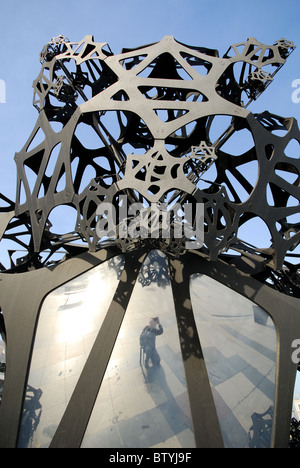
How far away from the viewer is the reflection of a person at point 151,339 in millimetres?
8802

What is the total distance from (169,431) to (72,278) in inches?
187

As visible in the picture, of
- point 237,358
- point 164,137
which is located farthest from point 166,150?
point 237,358

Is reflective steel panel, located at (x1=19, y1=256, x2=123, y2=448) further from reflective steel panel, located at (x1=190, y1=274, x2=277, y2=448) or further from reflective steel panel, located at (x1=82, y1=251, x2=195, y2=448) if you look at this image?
reflective steel panel, located at (x1=190, y1=274, x2=277, y2=448)

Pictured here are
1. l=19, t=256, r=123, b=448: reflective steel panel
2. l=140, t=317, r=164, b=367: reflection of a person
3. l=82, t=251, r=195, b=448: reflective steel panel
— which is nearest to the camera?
l=82, t=251, r=195, b=448: reflective steel panel

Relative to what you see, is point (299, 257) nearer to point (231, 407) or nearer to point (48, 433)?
point (231, 407)

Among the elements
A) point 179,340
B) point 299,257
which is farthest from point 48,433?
point 299,257

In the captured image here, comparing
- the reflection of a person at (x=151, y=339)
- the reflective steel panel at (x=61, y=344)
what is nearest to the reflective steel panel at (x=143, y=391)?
the reflection of a person at (x=151, y=339)

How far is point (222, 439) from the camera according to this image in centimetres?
805
